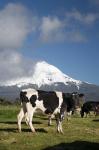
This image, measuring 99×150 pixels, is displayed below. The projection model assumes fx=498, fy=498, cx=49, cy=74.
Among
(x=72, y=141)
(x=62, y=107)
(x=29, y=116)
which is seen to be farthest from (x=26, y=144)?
(x=62, y=107)

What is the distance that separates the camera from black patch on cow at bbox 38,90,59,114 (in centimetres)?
3389

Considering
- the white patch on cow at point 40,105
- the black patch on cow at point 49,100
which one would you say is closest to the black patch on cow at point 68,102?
the black patch on cow at point 49,100

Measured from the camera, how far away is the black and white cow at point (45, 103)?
33.1 m

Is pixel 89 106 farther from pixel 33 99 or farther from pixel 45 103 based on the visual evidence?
pixel 33 99

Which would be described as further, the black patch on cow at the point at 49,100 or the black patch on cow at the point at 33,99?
the black patch on cow at the point at 49,100

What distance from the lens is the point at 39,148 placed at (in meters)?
26.8

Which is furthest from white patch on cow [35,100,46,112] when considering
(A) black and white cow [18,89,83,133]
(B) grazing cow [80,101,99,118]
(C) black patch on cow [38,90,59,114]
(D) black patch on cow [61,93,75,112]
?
(B) grazing cow [80,101,99,118]

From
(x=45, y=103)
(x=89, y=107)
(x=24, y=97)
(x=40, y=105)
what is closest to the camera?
(x=24, y=97)

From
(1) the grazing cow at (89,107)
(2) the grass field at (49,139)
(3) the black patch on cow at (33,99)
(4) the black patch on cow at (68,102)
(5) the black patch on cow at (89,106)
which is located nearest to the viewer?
(2) the grass field at (49,139)

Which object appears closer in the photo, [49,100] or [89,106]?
[49,100]

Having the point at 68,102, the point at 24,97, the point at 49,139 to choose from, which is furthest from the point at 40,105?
the point at 49,139

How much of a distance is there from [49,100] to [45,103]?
0.42 metres

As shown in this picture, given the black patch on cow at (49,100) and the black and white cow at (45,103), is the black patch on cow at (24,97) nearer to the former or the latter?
the black and white cow at (45,103)

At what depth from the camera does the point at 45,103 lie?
34.1 m
